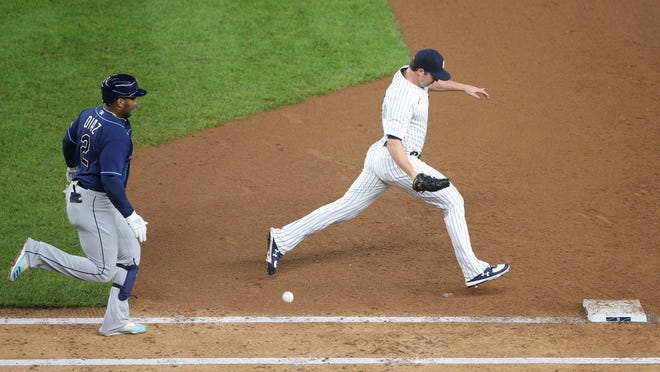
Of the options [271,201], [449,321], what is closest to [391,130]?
[449,321]

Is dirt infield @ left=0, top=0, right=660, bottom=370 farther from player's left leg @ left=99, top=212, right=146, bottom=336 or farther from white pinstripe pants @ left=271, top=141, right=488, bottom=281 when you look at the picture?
white pinstripe pants @ left=271, top=141, right=488, bottom=281

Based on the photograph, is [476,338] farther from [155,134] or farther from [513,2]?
[513,2]

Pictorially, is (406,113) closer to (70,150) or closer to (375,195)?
(375,195)

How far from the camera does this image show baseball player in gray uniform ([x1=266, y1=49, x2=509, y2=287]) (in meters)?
7.82

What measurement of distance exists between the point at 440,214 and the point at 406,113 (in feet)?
6.32

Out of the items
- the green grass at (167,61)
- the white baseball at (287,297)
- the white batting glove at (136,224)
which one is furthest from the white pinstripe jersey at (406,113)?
the green grass at (167,61)

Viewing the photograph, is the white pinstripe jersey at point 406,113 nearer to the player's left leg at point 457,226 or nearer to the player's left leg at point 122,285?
the player's left leg at point 457,226

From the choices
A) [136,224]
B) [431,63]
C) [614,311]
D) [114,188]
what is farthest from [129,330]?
[614,311]

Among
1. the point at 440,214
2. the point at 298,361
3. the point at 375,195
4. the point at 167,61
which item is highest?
the point at 375,195

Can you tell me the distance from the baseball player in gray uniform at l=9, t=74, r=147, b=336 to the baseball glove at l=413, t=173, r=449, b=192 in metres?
2.09

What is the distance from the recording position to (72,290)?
8117 millimetres

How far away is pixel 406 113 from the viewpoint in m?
7.83

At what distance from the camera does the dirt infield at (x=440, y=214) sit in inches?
290

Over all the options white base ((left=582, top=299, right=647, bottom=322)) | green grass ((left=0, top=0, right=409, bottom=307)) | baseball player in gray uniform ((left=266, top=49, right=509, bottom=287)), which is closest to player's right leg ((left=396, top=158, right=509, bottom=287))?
baseball player in gray uniform ((left=266, top=49, right=509, bottom=287))
